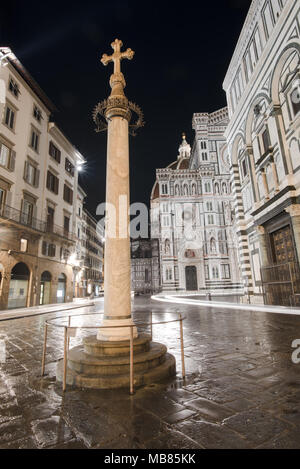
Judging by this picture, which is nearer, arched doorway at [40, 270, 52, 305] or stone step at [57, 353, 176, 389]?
stone step at [57, 353, 176, 389]

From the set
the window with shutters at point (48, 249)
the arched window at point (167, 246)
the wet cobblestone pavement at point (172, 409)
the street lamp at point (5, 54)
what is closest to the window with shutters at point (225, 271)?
the arched window at point (167, 246)

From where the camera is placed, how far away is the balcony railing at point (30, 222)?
1589 cm

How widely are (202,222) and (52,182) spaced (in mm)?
23183

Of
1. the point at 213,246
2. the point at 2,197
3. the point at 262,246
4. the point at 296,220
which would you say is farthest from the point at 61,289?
the point at 213,246

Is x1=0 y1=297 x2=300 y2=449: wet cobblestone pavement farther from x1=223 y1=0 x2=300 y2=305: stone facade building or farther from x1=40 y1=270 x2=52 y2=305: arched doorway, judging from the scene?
x1=40 y1=270 x2=52 y2=305: arched doorway

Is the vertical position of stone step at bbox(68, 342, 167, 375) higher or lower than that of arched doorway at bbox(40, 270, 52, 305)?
lower

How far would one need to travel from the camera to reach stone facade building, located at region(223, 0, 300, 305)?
11117 millimetres

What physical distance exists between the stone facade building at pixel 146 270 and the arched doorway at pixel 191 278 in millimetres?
18410

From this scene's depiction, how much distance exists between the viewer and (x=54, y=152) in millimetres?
22984

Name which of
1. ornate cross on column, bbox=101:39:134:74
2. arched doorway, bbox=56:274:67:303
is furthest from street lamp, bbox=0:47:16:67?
arched doorway, bbox=56:274:67:303

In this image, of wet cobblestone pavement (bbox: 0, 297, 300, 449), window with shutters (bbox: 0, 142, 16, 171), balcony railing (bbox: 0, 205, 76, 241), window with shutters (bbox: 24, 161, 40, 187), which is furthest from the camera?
window with shutters (bbox: 24, 161, 40, 187)

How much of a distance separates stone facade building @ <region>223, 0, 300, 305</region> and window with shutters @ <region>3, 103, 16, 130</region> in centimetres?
1546

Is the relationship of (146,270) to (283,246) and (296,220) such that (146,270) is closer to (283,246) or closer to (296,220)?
(283,246)
